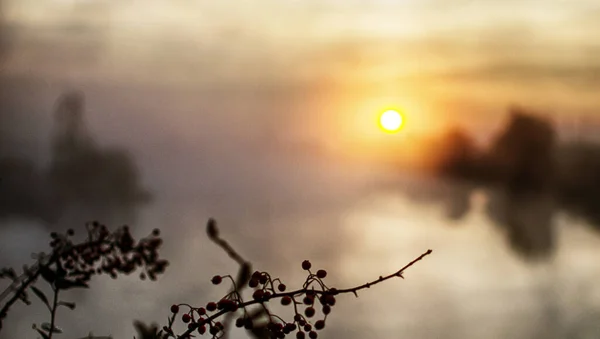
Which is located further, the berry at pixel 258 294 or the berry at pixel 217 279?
the berry at pixel 217 279

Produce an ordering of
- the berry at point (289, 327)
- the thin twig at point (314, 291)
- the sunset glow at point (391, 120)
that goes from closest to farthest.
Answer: the thin twig at point (314, 291)
the berry at point (289, 327)
the sunset glow at point (391, 120)

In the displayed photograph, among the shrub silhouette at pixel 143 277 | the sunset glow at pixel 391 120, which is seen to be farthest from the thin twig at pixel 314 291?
the sunset glow at pixel 391 120

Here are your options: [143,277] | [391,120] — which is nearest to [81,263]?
[143,277]

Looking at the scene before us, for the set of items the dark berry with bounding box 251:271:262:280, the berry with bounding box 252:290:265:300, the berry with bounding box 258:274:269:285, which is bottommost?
the berry with bounding box 252:290:265:300

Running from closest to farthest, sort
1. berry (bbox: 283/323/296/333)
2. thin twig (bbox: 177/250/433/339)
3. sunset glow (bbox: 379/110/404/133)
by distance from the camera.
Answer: thin twig (bbox: 177/250/433/339) → berry (bbox: 283/323/296/333) → sunset glow (bbox: 379/110/404/133)

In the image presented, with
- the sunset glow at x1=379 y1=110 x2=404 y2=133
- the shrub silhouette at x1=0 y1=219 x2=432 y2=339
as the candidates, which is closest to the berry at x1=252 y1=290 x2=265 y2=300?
the shrub silhouette at x1=0 y1=219 x2=432 y2=339

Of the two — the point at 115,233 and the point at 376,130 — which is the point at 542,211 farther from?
the point at 115,233

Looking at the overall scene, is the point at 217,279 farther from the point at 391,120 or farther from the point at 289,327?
the point at 391,120

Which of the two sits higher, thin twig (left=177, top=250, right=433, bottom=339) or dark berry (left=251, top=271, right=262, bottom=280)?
dark berry (left=251, top=271, right=262, bottom=280)

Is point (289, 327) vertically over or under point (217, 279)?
under

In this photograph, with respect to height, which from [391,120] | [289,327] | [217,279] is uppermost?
[391,120]

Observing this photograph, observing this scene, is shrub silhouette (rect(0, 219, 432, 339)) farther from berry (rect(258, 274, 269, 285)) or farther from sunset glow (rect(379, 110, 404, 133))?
sunset glow (rect(379, 110, 404, 133))

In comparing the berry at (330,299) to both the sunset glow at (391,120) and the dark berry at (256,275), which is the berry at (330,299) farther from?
the sunset glow at (391,120)

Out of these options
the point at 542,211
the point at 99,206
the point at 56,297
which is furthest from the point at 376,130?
the point at 56,297
